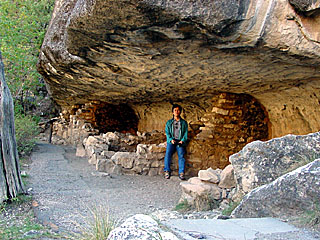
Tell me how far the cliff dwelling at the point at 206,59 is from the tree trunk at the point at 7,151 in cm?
107

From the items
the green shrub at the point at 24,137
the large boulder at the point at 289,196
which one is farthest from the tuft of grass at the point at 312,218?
the green shrub at the point at 24,137

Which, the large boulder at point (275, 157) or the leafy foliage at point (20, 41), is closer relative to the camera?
the large boulder at point (275, 157)

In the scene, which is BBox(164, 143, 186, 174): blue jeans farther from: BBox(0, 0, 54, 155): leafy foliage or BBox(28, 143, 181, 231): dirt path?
BBox(0, 0, 54, 155): leafy foliage

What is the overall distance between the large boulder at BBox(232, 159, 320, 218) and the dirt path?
4.87ft

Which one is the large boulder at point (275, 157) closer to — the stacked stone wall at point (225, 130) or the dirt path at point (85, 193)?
the dirt path at point (85, 193)

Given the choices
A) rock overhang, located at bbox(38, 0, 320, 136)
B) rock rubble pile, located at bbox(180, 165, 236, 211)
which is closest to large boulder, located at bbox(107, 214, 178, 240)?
rock overhang, located at bbox(38, 0, 320, 136)

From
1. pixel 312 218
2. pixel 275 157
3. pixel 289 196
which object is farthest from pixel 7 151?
pixel 312 218

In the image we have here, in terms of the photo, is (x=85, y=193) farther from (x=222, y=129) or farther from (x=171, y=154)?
(x=222, y=129)

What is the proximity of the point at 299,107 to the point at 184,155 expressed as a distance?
233 centimetres

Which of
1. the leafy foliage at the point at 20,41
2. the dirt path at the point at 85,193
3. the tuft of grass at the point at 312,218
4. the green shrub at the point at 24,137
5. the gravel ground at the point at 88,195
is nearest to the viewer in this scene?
the tuft of grass at the point at 312,218

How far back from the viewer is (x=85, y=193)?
4.47m

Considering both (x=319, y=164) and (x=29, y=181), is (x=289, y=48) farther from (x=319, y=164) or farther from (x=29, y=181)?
(x=29, y=181)

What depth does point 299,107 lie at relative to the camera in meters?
5.76

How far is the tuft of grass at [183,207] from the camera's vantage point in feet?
12.0
